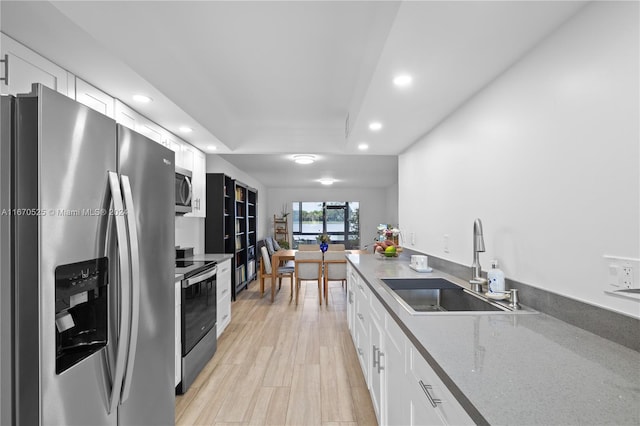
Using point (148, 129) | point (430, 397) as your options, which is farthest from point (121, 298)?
point (148, 129)

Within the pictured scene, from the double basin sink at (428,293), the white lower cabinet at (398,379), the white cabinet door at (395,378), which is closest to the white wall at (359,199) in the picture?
the white lower cabinet at (398,379)

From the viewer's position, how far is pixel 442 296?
2148 mm

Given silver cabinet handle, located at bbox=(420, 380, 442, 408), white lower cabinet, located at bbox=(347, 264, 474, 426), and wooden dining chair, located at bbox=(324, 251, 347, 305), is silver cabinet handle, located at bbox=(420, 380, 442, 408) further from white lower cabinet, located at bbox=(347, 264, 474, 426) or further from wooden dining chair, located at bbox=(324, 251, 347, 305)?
wooden dining chair, located at bbox=(324, 251, 347, 305)

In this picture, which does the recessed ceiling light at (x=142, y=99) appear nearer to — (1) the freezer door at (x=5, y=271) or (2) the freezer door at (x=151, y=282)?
(2) the freezer door at (x=151, y=282)

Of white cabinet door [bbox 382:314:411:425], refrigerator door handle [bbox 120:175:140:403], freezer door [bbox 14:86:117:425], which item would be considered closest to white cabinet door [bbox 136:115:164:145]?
refrigerator door handle [bbox 120:175:140:403]

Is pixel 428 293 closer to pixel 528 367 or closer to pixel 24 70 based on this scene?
pixel 528 367

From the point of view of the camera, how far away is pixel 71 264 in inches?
40.6

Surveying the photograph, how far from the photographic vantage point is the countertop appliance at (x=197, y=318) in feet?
7.98

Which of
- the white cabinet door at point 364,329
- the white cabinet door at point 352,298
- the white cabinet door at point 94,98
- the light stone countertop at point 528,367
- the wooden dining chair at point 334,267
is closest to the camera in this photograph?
the light stone countertop at point 528,367

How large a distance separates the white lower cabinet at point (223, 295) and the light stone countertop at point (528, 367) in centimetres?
241

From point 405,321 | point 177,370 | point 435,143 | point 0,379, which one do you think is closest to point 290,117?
point 435,143

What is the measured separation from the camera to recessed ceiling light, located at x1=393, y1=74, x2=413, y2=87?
6.11 feet

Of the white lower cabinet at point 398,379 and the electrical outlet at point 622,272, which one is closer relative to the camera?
the white lower cabinet at point 398,379

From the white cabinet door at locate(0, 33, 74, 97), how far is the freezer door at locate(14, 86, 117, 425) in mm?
818
